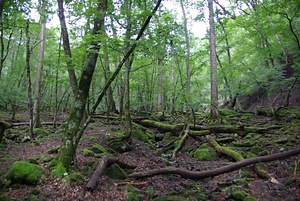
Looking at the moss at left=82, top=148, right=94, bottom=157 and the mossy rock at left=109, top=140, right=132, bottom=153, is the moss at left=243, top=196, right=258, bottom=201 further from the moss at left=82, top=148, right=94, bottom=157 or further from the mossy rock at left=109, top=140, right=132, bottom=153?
the mossy rock at left=109, top=140, right=132, bottom=153

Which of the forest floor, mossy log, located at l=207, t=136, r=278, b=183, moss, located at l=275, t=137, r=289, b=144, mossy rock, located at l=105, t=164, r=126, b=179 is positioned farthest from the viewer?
moss, located at l=275, t=137, r=289, b=144

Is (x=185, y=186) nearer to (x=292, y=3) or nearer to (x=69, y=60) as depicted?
(x=69, y=60)

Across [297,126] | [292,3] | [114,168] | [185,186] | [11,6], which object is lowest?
[185,186]

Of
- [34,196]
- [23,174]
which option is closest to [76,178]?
[34,196]

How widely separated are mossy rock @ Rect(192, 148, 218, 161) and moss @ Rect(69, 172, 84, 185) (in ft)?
17.0

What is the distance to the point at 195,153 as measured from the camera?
9445mm

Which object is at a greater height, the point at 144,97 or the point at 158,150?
the point at 144,97

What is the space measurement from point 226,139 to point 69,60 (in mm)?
7669

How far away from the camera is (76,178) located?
5.32 metres

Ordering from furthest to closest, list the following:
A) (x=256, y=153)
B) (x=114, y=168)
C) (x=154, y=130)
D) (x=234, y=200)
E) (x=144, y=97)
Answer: (x=144, y=97)
(x=154, y=130)
(x=256, y=153)
(x=114, y=168)
(x=234, y=200)

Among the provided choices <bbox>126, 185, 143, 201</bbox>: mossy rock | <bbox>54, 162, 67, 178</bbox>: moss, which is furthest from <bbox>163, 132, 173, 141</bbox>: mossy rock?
<bbox>54, 162, 67, 178</bbox>: moss

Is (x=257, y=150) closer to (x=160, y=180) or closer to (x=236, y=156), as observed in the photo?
(x=236, y=156)

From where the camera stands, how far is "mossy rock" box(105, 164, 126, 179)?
616cm

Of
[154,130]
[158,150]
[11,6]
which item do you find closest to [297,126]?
[158,150]
